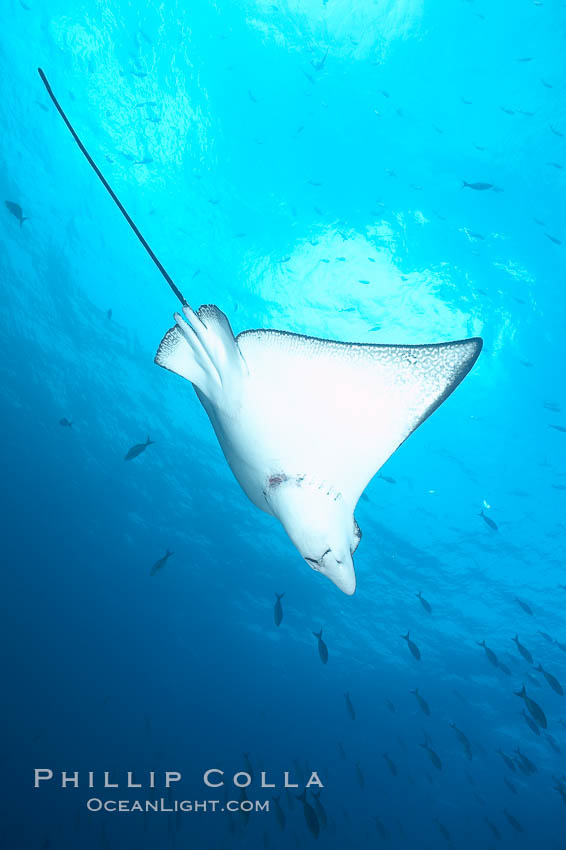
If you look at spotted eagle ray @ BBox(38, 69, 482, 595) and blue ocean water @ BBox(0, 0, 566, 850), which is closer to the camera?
spotted eagle ray @ BBox(38, 69, 482, 595)

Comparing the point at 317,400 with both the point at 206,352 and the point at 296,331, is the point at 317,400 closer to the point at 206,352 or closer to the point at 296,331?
the point at 206,352

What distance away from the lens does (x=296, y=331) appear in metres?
11.2

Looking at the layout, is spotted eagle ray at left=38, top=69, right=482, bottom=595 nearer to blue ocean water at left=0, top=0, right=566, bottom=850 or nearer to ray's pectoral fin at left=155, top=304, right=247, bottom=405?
ray's pectoral fin at left=155, top=304, right=247, bottom=405

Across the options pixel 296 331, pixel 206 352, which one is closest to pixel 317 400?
pixel 206 352

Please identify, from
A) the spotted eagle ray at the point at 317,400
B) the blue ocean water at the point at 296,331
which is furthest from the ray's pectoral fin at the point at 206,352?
the blue ocean water at the point at 296,331

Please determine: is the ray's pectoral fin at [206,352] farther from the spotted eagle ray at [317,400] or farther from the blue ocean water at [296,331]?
the blue ocean water at [296,331]

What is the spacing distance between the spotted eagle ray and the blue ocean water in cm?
751

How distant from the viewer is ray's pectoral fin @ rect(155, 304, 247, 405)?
2418 millimetres

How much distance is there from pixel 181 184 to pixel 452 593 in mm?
14852

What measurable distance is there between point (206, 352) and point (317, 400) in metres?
0.66

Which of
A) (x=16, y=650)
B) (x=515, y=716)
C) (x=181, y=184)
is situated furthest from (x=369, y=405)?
(x=16, y=650)

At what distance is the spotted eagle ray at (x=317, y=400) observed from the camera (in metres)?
2.43

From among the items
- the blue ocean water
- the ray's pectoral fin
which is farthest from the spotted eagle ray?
the blue ocean water

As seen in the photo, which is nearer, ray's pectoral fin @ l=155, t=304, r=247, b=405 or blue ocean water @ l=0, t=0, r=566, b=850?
ray's pectoral fin @ l=155, t=304, r=247, b=405
